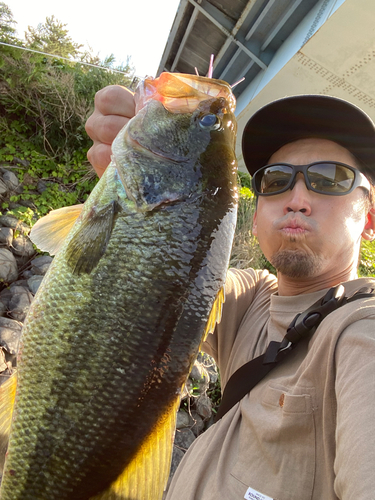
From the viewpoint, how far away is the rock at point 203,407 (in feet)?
16.1

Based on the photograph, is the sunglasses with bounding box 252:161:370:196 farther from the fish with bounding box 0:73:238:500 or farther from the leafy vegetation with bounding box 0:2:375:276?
the leafy vegetation with bounding box 0:2:375:276

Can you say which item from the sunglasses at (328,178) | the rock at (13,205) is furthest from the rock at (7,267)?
the sunglasses at (328,178)

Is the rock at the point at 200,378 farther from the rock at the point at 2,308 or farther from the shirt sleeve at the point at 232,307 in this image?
the rock at the point at 2,308

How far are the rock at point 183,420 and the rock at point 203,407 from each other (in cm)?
20

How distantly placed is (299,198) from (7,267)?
17.6ft

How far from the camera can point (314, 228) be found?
6.15 ft

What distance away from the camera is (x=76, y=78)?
8.86 m

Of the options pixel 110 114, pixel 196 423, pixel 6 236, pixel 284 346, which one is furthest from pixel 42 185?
pixel 284 346

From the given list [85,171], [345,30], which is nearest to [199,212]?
[345,30]

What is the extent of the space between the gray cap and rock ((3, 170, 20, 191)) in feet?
21.3

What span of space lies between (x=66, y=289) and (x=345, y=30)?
293 inches

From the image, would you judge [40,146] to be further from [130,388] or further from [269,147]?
[130,388]

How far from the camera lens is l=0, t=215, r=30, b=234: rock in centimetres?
630

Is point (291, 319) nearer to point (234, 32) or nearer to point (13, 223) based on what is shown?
point (13, 223)
